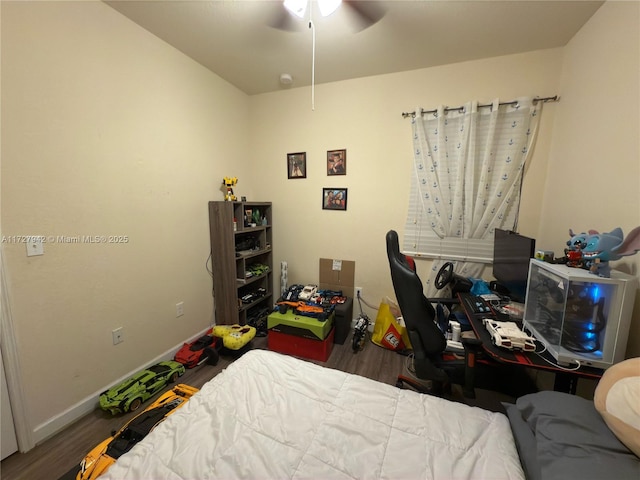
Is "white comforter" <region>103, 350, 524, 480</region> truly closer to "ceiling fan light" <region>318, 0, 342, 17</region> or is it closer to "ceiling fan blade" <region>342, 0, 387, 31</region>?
"ceiling fan light" <region>318, 0, 342, 17</region>

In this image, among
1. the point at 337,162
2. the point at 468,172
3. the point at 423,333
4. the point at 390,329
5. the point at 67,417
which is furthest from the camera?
the point at 337,162

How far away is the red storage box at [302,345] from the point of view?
2268 millimetres

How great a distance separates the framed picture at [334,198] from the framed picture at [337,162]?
7.5 inches

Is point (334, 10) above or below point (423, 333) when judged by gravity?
above

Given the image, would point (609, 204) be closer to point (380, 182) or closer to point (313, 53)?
point (380, 182)

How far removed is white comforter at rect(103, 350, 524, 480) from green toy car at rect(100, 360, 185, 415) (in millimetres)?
1003

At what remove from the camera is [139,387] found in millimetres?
1800

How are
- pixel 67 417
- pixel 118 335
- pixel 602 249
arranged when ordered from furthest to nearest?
1. pixel 118 335
2. pixel 67 417
3. pixel 602 249

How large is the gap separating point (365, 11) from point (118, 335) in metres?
2.86

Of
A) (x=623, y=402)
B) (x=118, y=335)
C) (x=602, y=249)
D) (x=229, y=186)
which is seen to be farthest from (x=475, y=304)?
(x=118, y=335)

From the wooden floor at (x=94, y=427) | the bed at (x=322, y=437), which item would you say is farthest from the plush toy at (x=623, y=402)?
the wooden floor at (x=94, y=427)

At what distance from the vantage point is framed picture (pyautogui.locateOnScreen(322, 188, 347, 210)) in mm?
2711

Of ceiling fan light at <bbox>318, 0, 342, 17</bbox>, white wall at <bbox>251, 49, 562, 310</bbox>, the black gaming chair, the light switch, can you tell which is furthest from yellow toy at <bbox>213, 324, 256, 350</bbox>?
ceiling fan light at <bbox>318, 0, 342, 17</bbox>

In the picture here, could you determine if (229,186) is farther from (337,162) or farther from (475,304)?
(475,304)
